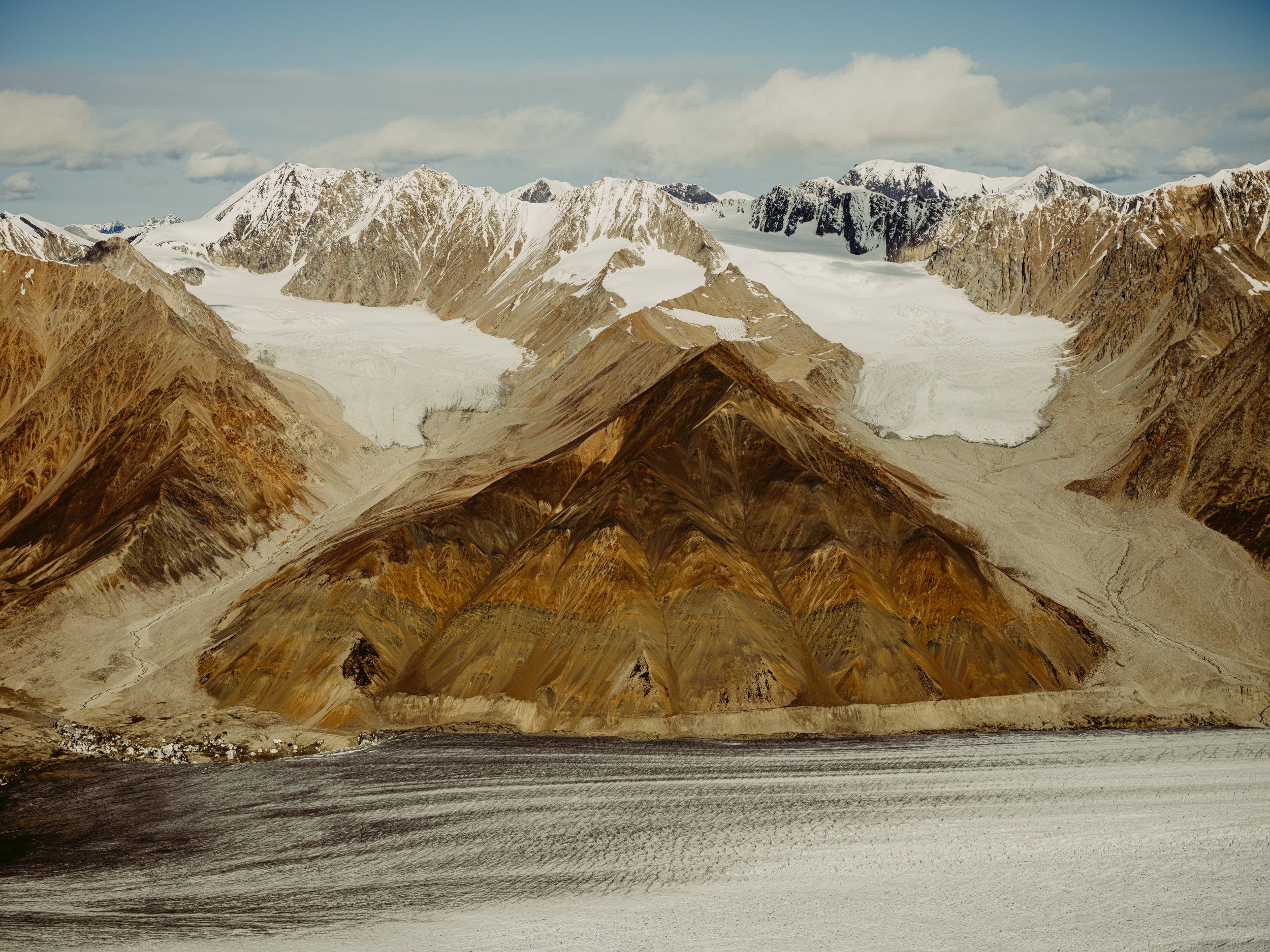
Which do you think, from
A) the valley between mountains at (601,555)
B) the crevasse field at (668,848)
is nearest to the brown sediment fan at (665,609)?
the valley between mountains at (601,555)

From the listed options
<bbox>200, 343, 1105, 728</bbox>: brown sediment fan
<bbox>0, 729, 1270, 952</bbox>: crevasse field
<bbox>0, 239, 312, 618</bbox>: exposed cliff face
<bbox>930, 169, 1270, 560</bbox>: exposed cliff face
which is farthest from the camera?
<bbox>930, 169, 1270, 560</bbox>: exposed cliff face

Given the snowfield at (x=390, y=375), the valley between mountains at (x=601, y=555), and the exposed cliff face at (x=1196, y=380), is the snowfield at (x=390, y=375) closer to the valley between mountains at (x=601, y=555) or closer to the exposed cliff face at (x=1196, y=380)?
the valley between mountains at (x=601, y=555)

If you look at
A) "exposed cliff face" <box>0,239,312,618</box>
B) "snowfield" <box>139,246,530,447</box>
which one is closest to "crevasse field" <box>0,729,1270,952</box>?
"exposed cliff face" <box>0,239,312,618</box>

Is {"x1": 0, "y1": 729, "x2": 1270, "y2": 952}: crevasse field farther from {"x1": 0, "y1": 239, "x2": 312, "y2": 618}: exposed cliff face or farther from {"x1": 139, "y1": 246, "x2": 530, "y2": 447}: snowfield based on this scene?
{"x1": 139, "y1": 246, "x2": 530, "y2": 447}: snowfield

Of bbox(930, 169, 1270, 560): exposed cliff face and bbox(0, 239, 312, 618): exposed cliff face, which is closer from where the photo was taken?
bbox(0, 239, 312, 618): exposed cliff face

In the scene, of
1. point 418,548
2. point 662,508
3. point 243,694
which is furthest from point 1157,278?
point 243,694

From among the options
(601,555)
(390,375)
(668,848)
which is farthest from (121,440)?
(668,848)

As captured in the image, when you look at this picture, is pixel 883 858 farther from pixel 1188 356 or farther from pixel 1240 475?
pixel 1188 356
